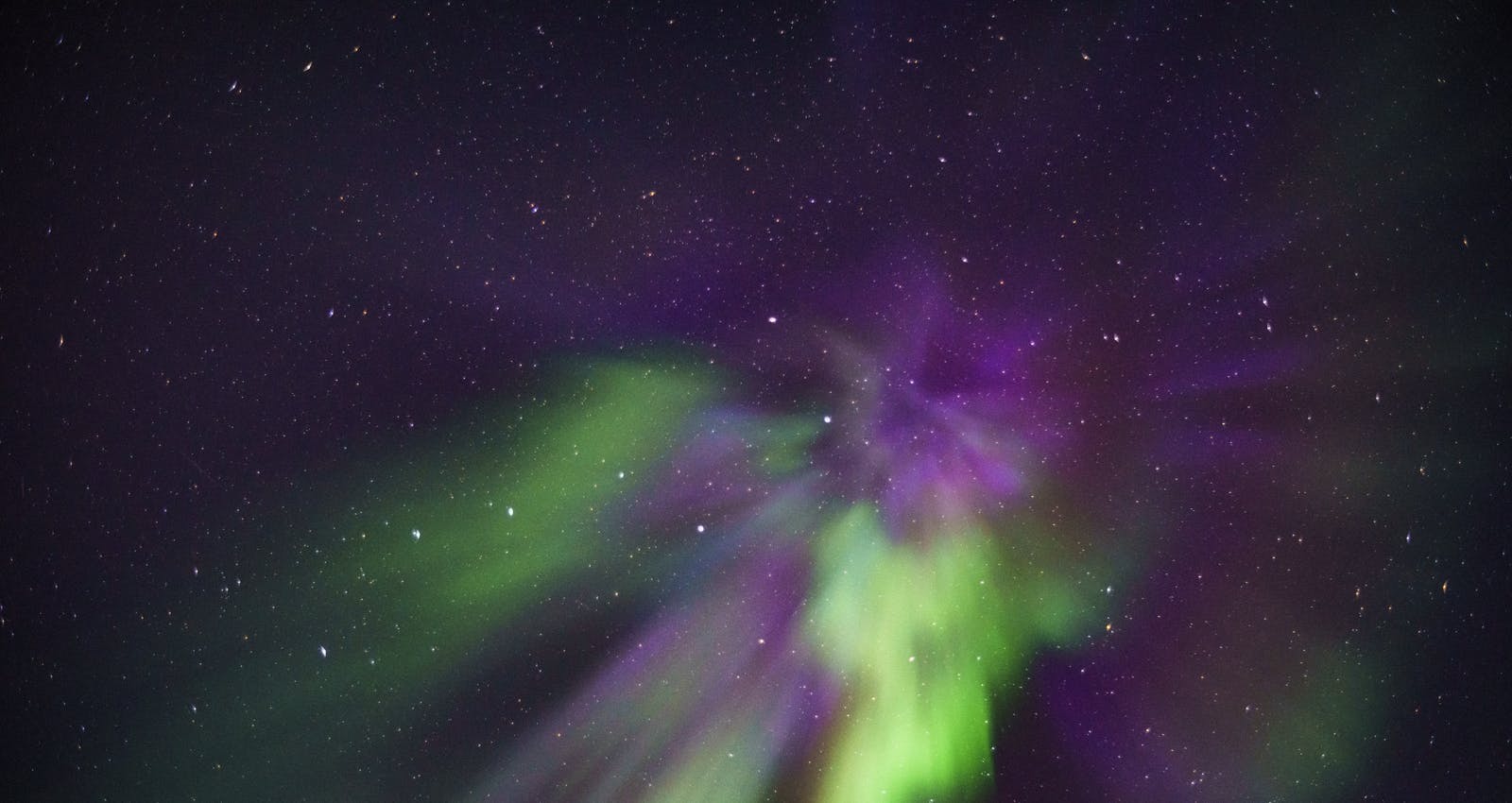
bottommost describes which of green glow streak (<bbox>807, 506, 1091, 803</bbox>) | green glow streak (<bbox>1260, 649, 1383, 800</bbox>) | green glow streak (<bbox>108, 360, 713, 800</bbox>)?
green glow streak (<bbox>1260, 649, 1383, 800</bbox>)

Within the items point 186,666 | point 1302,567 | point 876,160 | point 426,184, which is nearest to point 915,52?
point 876,160

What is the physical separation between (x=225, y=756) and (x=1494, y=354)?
824 millimetres

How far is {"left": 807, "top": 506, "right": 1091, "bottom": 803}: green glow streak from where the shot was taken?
0.46m

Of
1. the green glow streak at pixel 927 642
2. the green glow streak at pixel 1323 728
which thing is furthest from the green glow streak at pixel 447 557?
the green glow streak at pixel 1323 728

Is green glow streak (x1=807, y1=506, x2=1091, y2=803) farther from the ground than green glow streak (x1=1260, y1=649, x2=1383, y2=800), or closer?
farther from the ground

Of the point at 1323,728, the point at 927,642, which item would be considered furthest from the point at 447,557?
the point at 1323,728

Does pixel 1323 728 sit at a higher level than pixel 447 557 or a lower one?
lower

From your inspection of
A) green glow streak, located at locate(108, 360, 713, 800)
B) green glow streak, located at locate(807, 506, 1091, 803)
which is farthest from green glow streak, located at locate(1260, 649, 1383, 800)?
green glow streak, located at locate(108, 360, 713, 800)

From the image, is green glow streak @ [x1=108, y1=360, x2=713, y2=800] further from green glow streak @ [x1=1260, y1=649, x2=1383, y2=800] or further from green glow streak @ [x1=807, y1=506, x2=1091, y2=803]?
green glow streak @ [x1=1260, y1=649, x2=1383, y2=800]

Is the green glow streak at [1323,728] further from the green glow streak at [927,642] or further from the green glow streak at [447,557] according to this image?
the green glow streak at [447,557]

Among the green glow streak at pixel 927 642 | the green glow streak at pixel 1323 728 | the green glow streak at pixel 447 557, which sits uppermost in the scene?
the green glow streak at pixel 447 557

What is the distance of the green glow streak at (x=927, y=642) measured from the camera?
460 millimetres

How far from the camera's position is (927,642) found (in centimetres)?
47

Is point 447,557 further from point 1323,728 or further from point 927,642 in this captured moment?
point 1323,728
